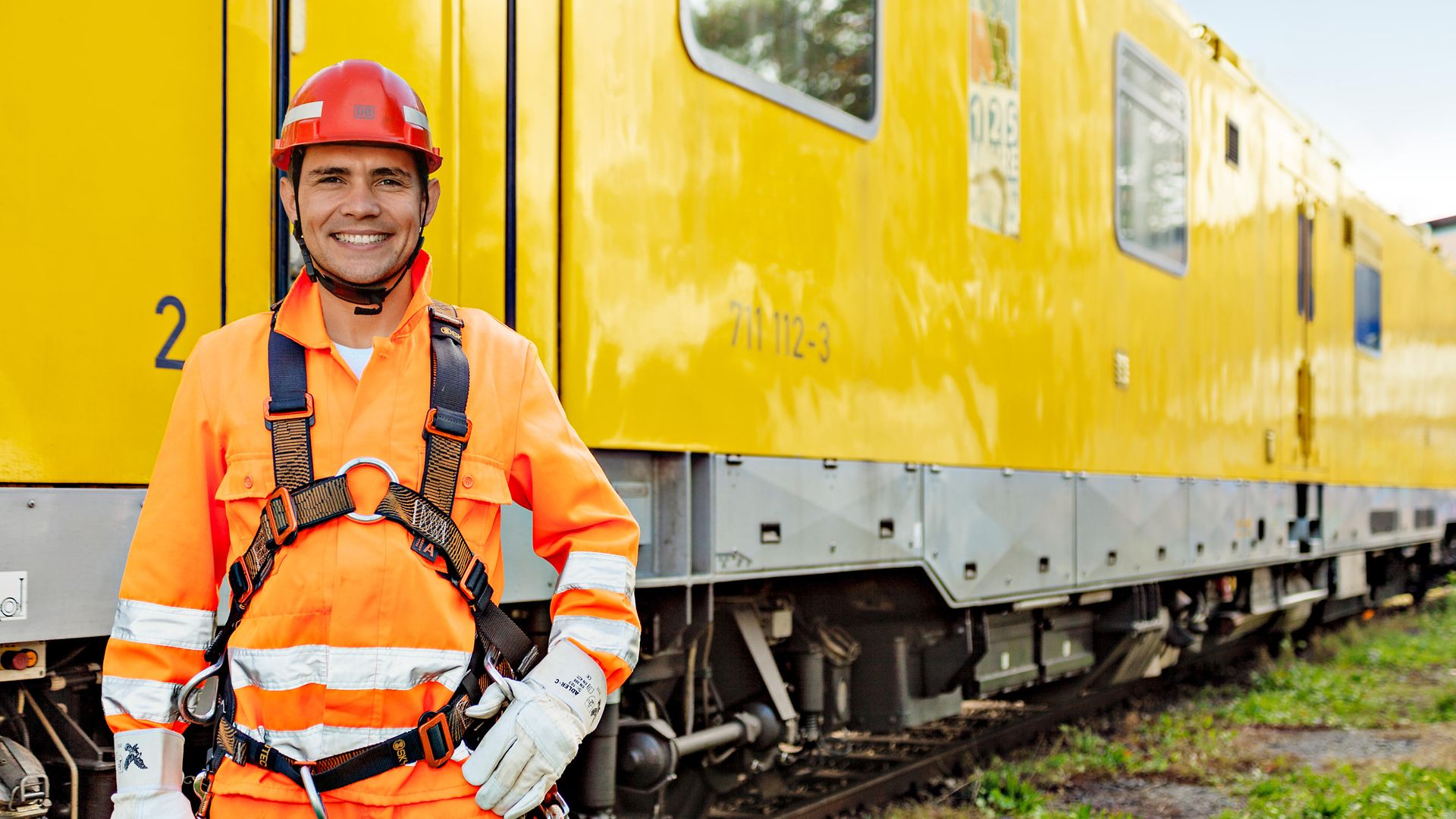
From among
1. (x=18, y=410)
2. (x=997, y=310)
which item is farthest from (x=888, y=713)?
(x=18, y=410)

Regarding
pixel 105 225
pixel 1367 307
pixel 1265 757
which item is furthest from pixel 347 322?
pixel 1367 307

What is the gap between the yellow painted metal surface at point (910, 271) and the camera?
11.8 feet

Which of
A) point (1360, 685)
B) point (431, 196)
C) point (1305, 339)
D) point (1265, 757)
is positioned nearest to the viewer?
point (431, 196)

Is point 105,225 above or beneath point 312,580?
above

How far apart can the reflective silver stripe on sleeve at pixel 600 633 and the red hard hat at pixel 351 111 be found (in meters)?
0.76

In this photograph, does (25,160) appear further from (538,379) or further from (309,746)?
(309,746)

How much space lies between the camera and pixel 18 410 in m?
2.44

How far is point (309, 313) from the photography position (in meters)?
1.93

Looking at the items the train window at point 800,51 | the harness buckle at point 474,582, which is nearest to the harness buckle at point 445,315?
the harness buckle at point 474,582

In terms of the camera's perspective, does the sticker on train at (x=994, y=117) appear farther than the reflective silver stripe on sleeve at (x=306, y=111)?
Yes

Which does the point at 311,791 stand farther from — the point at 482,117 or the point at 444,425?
the point at 482,117

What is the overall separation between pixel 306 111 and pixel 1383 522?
1143 cm

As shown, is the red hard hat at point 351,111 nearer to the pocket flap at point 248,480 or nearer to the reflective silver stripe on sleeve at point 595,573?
the pocket flap at point 248,480

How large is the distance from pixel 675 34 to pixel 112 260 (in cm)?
179
